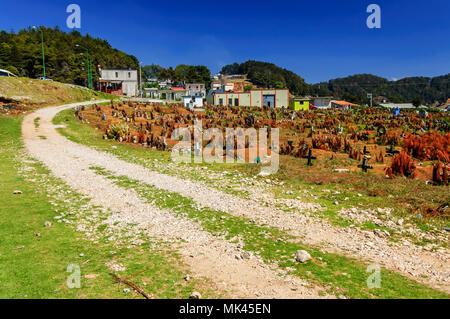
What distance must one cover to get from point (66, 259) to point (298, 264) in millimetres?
4238

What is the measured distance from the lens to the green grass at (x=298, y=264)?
4.40 m

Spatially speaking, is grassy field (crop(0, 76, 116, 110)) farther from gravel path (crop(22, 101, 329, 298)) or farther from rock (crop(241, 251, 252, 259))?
rock (crop(241, 251, 252, 259))

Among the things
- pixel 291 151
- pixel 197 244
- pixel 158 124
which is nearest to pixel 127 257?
pixel 197 244

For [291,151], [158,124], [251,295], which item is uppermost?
[158,124]

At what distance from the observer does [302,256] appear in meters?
5.34

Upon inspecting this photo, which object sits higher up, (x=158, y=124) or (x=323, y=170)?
(x=158, y=124)

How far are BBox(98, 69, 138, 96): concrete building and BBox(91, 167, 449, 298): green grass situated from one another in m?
74.1

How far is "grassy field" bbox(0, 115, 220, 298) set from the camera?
4.37 metres

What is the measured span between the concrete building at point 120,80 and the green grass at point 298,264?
243 ft

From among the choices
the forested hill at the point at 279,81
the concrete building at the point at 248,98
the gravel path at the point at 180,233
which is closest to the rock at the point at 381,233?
the gravel path at the point at 180,233

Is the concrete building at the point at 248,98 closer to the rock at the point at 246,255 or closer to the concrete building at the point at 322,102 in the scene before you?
the concrete building at the point at 322,102
